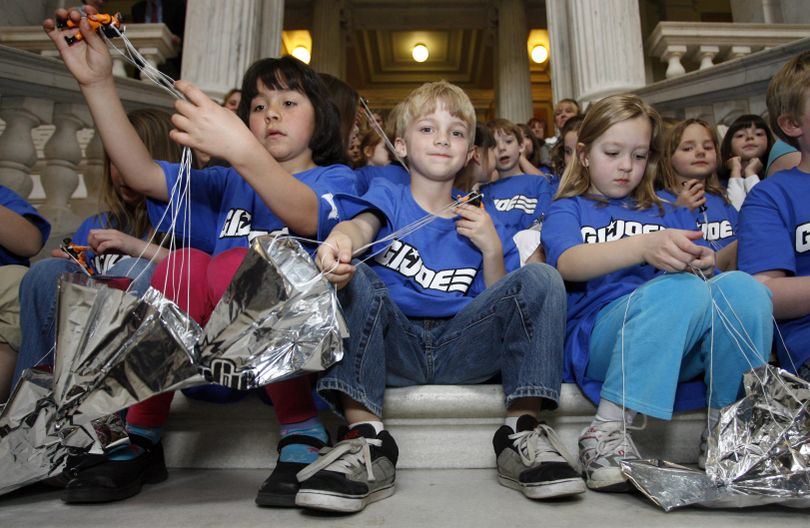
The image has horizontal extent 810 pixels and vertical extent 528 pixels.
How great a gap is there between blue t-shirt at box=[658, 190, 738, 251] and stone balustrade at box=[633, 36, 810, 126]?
1.52 m

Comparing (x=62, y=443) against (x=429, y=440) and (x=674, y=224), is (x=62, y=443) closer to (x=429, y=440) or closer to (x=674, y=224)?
(x=429, y=440)

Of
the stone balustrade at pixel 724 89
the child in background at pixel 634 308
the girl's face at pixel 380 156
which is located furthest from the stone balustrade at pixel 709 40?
the child in background at pixel 634 308

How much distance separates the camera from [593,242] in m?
1.64

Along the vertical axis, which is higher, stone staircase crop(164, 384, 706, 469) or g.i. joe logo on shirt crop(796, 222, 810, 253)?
g.i. joe logo on shirt crop(796, 222, 810, 253)

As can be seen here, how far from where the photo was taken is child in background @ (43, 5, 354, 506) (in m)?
1.21

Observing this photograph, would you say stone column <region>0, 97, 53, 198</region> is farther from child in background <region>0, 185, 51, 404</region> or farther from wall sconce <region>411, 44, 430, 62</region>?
wall sconce <region>411, 44, 430, 62</region>

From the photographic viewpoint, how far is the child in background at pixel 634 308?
4.13 ft

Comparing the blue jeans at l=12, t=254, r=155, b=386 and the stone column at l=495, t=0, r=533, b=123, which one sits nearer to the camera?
the blue jeans at l=12, t=254, r=155, b=386

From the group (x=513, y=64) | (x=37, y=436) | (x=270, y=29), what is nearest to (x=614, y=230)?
(x=37, y=436)

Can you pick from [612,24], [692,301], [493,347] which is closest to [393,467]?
[493,347]

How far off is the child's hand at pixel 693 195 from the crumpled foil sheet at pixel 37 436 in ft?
5.54

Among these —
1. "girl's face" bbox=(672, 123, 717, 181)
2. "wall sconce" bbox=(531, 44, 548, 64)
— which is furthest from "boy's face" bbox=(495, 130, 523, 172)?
"wall sconce" bbox=(531, 44, 548, 64)

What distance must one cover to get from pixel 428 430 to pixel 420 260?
1.49ft

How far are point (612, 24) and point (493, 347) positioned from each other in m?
3.52
